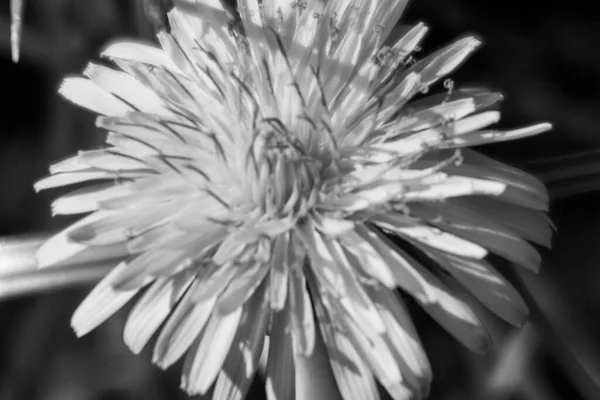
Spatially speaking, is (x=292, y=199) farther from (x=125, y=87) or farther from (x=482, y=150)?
(x=482, y=150)

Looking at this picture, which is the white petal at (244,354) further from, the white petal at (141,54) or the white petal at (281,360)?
the white petal at (141,54)

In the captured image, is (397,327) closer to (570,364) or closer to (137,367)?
(570,364)

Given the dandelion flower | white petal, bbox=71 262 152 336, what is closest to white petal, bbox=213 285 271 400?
the dandelion flower

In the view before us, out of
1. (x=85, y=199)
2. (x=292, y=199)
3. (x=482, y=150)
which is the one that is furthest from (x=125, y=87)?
(x=482, y=150)

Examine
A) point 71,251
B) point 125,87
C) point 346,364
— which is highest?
point 125,87

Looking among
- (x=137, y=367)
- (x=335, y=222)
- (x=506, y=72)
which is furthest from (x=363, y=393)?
(x=506, y=72)

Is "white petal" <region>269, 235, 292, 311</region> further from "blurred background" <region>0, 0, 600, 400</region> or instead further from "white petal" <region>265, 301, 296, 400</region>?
"blurred background" <region>0, 0, 600, 400</region>
